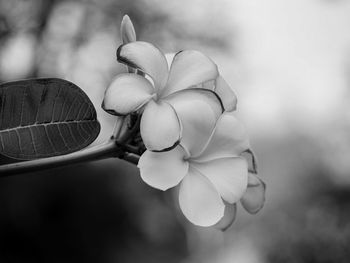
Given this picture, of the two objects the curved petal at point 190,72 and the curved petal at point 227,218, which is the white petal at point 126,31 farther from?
the curved petal at point 227,218

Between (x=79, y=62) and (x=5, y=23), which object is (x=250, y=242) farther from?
(x=5, y=23)

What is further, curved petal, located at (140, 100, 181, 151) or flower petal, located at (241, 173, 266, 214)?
flower petal, located at (241, 173, 266, 214)

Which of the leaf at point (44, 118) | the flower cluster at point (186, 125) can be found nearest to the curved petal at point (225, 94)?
the flower cluster at point (186, 125)

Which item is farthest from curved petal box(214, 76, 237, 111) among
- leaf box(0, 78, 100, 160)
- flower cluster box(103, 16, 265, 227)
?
leaf box(0, 78, 100, 160)

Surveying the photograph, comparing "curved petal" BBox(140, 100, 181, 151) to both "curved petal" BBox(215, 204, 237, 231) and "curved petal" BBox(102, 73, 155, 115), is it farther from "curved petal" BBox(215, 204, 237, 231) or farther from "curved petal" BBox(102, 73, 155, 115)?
"curved petal" BBox(215, 204, 237, 231)

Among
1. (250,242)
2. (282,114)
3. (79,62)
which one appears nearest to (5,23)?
(79,62)

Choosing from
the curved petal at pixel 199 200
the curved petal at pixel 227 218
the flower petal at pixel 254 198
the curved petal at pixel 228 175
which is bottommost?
the curved petal at pixel 227 218

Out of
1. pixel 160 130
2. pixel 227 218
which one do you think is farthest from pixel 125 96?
pixel 227 218
